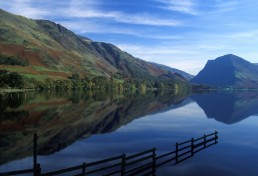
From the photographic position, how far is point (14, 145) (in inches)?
2249

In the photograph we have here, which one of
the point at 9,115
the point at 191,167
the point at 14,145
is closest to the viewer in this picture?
the point at 191,167

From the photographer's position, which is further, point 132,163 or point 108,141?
point 108,141

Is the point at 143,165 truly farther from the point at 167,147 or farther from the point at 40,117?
the point at 40,117

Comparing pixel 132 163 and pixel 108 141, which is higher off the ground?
pixel 132 163

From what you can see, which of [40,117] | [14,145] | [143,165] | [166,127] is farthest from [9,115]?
[143,165]

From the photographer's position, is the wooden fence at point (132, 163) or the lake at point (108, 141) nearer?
the wooden fence at point (132, 163)

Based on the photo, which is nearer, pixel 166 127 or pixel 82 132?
pixel 82 132

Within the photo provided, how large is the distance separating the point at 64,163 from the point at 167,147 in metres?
21.4

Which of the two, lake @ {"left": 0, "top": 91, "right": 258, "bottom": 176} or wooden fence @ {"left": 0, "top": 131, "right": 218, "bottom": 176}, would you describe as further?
lake @ {"left": 0, "top": 91, "right": 258, "bottom": 176}

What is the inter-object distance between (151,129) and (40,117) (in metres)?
32.9

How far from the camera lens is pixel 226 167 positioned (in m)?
45.9

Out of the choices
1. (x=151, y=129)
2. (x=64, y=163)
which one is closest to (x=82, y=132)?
(x=151, y=129)

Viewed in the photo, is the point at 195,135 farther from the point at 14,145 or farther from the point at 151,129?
the point at 14,145

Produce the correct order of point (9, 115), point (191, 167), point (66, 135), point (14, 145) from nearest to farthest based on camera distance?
point (191, 167)
point (14, 145)
point (66, 135)
point (9, 115)
